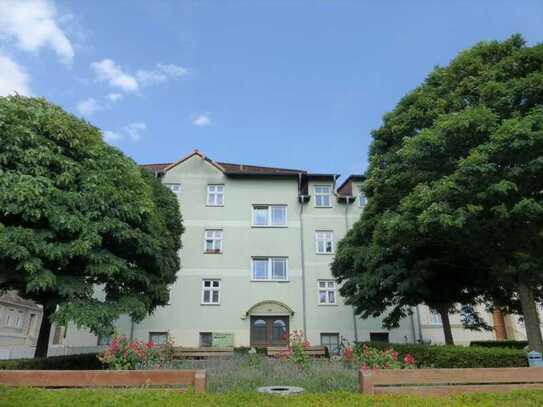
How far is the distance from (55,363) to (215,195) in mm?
15225

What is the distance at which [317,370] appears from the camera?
1098cm

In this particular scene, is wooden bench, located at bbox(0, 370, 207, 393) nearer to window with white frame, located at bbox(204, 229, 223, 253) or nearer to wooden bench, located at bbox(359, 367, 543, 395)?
wooden bench, located at bbox(359, 367, 543, 395)

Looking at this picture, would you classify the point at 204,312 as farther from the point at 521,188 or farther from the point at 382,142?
the point at 521,188

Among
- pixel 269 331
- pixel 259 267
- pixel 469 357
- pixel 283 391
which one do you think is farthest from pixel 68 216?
pixel 269 331

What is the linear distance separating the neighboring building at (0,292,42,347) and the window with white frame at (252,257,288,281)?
19576mm

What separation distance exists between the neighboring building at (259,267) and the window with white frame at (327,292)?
6cm

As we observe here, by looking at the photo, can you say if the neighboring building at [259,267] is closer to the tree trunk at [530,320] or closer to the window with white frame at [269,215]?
the window with white frame at [269,215]

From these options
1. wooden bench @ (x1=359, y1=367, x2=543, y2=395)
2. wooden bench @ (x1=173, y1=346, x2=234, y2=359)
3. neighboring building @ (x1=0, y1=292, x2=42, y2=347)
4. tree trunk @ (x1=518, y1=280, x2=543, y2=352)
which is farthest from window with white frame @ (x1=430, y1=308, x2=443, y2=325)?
neighboring building @ (x1=0, y1=292, x2=42, y2=347)

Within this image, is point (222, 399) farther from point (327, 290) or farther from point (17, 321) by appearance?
point (17, 321)

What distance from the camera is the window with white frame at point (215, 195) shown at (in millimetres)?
26578

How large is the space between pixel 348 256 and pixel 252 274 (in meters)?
8.08

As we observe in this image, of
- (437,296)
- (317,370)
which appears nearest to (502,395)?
(317,370)

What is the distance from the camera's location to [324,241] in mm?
25984

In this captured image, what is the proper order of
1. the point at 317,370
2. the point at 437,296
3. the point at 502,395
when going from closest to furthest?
Answer: the point at 502,395 → the point at 317,370 → the point at 437,296
